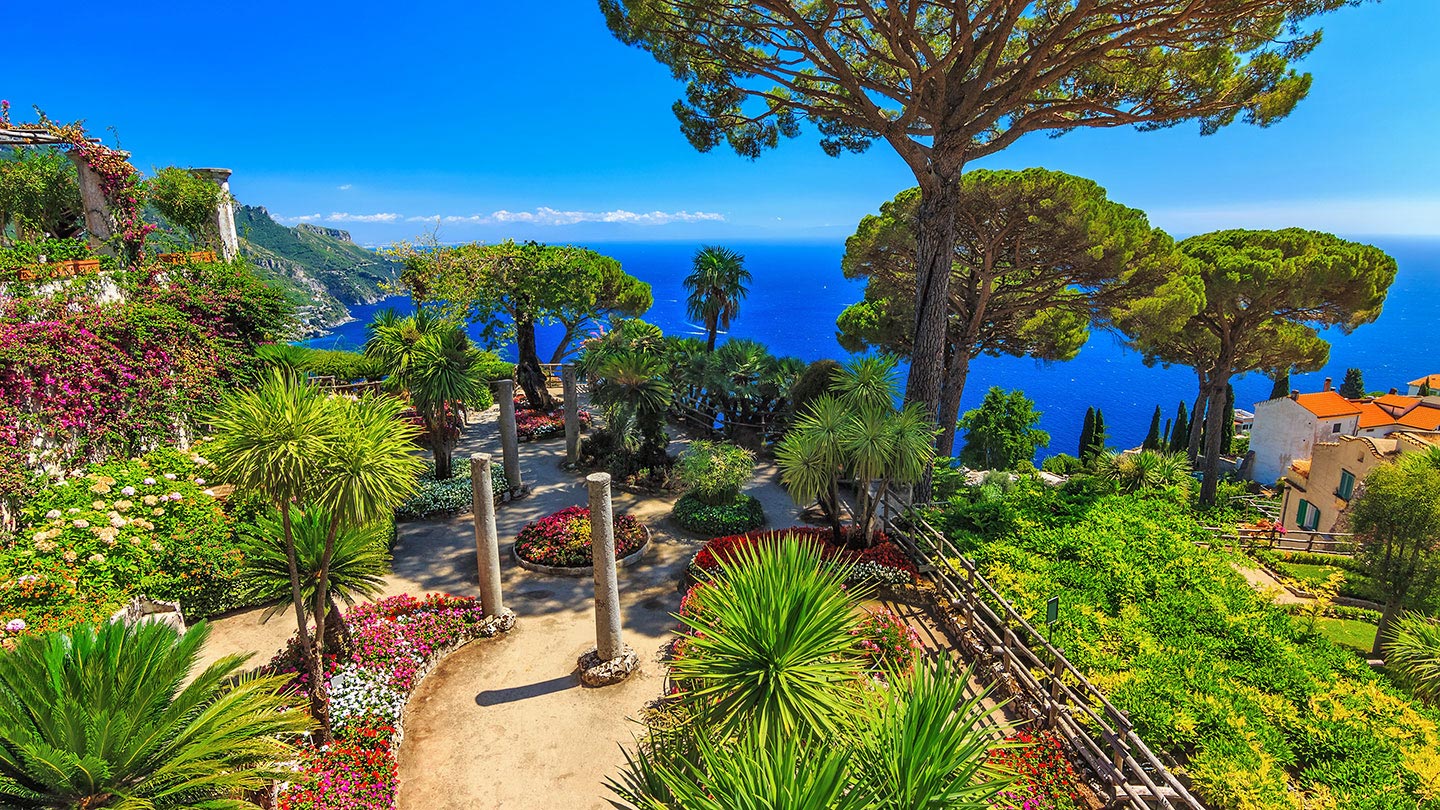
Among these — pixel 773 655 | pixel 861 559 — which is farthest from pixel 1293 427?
pixel 773 655

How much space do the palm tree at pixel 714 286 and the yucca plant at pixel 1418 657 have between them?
19921mm

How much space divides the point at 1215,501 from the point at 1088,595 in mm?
19561

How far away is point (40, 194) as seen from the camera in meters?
19.3

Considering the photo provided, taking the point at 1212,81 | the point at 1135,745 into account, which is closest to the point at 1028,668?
the point at 1135,745

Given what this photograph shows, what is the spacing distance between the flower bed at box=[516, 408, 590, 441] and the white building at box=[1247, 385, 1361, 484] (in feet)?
121

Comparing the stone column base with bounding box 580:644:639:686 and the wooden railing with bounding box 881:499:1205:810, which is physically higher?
the wooden railing with bounding box 881:499:1205:810

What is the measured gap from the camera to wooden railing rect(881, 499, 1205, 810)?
304 inches

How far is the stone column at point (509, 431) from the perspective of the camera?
17.1 metres

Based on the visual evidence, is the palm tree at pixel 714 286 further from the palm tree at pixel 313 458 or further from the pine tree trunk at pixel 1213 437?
the pine tree trunk at pixel 1213 437

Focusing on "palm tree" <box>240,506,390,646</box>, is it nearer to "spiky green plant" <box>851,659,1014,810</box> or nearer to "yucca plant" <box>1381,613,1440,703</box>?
"spiky green plant" <box>851,659,1014,810</box>

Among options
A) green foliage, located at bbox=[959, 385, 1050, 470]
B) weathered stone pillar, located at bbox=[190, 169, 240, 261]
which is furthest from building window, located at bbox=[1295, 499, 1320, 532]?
weathered stone pillar, located at bbox=[190, 169, 240, 261]

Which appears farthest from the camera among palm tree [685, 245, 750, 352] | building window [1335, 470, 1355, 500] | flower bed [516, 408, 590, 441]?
palm tree [685, 245, 750, 352]

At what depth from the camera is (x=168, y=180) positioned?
1842 centimetres

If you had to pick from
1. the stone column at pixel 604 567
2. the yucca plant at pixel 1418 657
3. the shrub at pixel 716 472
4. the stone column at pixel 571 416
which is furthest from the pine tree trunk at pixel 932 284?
the stone column at pixel 571 416
